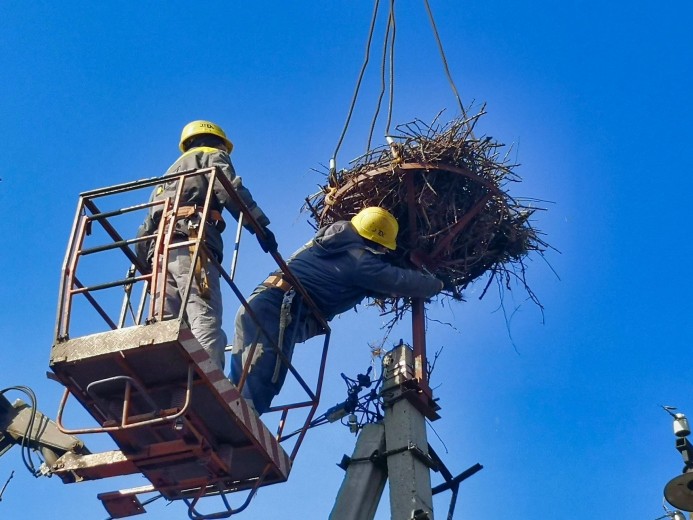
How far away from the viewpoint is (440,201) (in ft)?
31.3

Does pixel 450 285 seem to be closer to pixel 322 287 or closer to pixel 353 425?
pixel 322 287

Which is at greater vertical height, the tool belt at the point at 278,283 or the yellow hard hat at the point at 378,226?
the yellow hard hat at the point at 378,226

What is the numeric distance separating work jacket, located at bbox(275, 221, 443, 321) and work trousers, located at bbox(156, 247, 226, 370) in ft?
4.88

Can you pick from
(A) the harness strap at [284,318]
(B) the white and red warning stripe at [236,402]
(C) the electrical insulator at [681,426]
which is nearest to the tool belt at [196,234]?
(B) the white and red warning stripe at [236,402]

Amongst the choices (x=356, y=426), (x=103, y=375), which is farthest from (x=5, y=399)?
(x=356, y=426)

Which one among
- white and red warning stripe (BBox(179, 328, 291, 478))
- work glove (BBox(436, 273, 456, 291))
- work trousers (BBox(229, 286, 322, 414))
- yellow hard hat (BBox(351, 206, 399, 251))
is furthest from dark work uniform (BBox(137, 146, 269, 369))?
work glove (BBox(436, 273, 456, 291))

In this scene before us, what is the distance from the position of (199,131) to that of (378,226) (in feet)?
5.24

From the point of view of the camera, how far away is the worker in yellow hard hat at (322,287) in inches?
320

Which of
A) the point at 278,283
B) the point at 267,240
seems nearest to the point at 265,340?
the point at 278,283

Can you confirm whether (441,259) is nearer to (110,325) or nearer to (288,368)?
(288,368)

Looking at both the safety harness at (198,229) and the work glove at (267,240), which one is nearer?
the safety harness at (198,229)

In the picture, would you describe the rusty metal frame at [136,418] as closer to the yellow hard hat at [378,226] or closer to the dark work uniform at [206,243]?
the dark work uniform at [206,243]

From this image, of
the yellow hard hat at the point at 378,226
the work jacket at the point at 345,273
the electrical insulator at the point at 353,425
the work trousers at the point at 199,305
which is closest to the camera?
the work trousers at the point at 199,305

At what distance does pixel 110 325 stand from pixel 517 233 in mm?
4055
